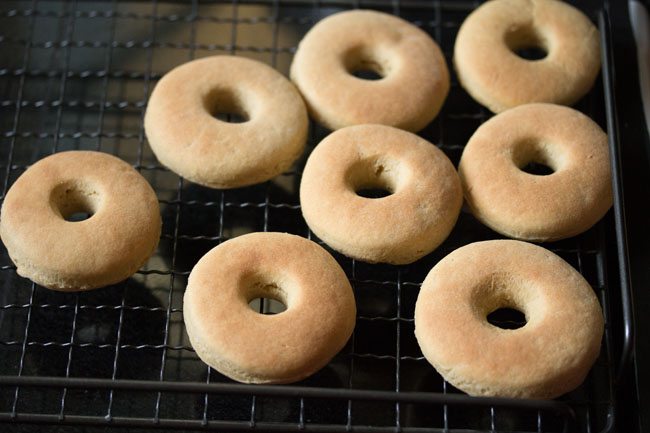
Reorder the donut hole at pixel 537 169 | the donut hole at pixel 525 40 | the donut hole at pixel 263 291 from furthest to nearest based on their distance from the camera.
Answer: the donut hole at pixel 525 40
the donut hole at pixel 537 169
the donut hole at pixel 263 291

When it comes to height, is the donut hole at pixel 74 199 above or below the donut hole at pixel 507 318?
above

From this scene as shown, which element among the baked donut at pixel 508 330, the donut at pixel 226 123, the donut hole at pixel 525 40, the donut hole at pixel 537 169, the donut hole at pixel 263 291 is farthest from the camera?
the donut hole at pixel 525 40

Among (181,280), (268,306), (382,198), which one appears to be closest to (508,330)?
(382,198)

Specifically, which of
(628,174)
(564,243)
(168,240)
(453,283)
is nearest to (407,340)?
(453,283)

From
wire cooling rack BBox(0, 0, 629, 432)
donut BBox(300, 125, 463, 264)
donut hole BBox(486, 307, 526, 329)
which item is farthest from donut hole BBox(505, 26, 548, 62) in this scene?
donut hole BBox(486, 307, 526, 329)

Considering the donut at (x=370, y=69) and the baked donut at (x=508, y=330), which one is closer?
the baked donut at (x=508, y=330)

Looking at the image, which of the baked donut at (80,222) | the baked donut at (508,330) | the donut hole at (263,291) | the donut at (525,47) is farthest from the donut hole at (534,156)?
the baked donut at (80,222)

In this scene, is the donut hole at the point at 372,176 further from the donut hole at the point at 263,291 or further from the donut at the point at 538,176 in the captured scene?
the donut hole at the point at 263,291
